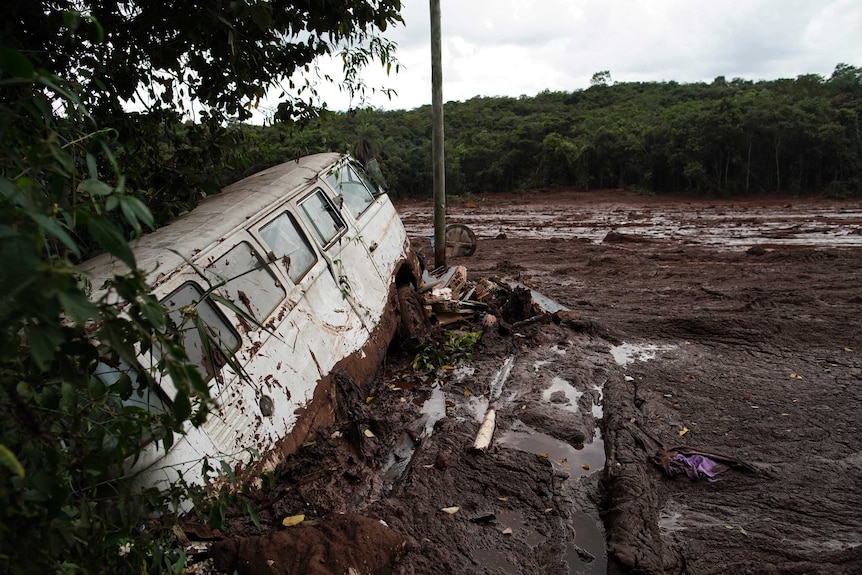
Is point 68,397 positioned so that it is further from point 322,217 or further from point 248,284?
point 322,217

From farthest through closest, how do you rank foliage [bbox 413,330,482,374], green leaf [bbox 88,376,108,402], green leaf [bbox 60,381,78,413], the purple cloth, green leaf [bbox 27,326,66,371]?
foliage [bbox 413,330,482,374] < the purple cloth < green leaf [bbox 88,376,108,402] < green leaf [bbox 60,381,78,413] < green leaf [bbox 27,326,66,371]

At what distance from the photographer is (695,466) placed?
390cm

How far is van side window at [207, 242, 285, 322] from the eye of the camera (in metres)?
3.63

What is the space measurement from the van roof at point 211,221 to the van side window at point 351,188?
0.18 m

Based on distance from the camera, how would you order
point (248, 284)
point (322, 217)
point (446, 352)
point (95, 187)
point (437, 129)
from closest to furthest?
point (95, 187)
point (248, 284)
point (322, 217)
point (446, 352)
point (437, 129)

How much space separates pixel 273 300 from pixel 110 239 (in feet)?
8.80

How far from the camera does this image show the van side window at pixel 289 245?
424 cm

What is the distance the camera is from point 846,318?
6.98 meters

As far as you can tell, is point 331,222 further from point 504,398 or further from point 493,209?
point 493,209

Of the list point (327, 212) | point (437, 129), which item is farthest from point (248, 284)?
point (437, 129)

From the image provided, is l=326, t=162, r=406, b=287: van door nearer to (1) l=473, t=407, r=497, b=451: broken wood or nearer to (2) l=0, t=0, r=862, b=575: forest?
(2) l=0, t=0, r=862, b=575: forest

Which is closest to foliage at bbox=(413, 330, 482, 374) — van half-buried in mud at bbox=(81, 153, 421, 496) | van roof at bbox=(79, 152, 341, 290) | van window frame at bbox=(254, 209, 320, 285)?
van half-buried in mud at bbox=(81, 153, 421, 496)

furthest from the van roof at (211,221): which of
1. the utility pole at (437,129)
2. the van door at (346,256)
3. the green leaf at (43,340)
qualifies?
the utility pole at (437,129)

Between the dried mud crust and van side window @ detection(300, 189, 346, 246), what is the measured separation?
276 cm
